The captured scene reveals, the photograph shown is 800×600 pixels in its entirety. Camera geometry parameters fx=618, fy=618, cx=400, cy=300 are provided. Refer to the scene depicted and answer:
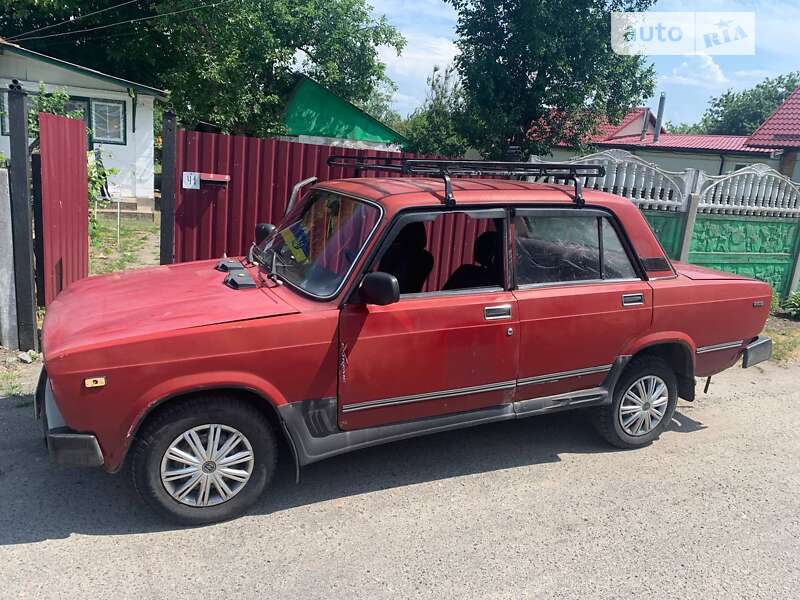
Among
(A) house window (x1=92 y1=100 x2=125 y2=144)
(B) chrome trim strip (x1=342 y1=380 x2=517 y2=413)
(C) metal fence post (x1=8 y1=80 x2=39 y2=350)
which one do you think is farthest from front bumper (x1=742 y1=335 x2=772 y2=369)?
(A) house window (x1=92 y1=100 x2=125 y2=144)

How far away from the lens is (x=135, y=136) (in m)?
16.2

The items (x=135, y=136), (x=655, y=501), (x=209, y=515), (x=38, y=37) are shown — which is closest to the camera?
(x=209, y=515)

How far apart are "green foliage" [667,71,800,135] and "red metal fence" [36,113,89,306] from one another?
6267 cm

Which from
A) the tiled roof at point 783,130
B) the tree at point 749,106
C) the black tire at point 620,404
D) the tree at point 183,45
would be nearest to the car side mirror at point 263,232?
the black tire at point 620,404

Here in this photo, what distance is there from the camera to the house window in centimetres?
1580

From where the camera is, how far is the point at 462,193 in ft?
13.0

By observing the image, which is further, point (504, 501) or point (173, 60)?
point (173, 60)

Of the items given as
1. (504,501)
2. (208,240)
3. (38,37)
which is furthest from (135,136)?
(504,501)

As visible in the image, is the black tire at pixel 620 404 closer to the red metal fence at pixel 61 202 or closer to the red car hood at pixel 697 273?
the red car hood at pixel 697 273

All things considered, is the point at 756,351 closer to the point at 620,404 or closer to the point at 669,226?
the point at 620,404

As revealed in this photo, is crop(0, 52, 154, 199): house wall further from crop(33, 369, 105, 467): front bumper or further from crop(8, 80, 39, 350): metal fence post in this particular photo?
crop(33, 369, 105, 467): front bumper

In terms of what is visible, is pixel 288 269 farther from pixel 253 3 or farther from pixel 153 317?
pixel 253 3

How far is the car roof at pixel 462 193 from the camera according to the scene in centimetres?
379

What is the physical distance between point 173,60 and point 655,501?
21.2m
